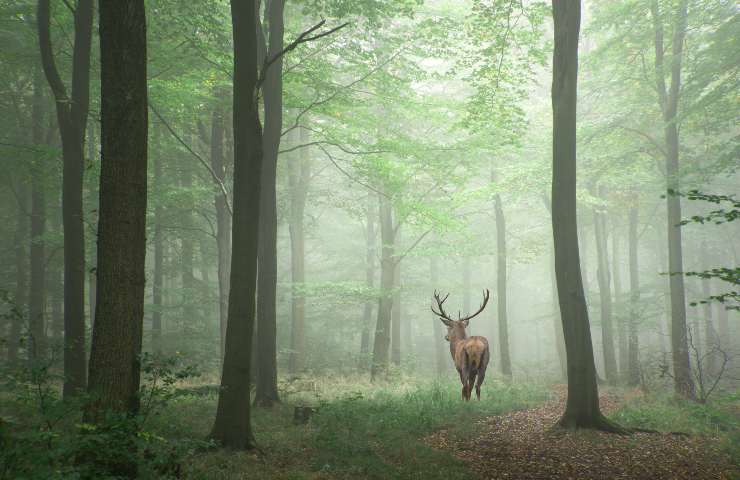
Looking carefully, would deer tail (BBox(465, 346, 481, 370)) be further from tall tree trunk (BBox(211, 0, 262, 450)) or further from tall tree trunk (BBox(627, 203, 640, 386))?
tall tree trunk (BBox(627, 203, 640, 386))

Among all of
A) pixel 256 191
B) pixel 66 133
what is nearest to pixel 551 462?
pixel 256 191

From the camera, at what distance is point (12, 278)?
19328mm

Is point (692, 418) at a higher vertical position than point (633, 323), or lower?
lower

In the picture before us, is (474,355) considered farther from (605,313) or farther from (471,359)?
(605,313)

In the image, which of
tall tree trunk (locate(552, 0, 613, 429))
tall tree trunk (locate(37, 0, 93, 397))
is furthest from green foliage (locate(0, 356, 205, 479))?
tall tree trunk (locate(552, 0, 613, 429))

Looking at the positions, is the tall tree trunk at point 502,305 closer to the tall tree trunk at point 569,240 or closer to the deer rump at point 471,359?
the tall tree trunk at point 569,240

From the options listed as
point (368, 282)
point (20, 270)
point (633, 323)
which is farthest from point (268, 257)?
point (633, 323)

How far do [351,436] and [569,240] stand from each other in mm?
5982

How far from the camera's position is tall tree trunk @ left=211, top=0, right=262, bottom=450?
7.66m

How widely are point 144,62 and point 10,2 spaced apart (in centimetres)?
1210

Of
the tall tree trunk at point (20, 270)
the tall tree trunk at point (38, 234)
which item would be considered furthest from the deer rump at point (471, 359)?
the tall tree trunk at point (20, 270)

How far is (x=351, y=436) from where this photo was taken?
8.77m

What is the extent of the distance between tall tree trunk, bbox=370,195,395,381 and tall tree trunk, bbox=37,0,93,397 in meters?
11.0

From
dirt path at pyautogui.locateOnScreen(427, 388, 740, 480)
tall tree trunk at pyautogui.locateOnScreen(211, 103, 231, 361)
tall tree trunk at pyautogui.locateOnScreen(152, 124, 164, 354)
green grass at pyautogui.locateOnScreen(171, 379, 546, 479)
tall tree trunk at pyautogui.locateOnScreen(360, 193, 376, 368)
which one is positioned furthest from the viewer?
tall tree trunk at pyautogui.locateOnScreen(360, 193, 376, 368)
